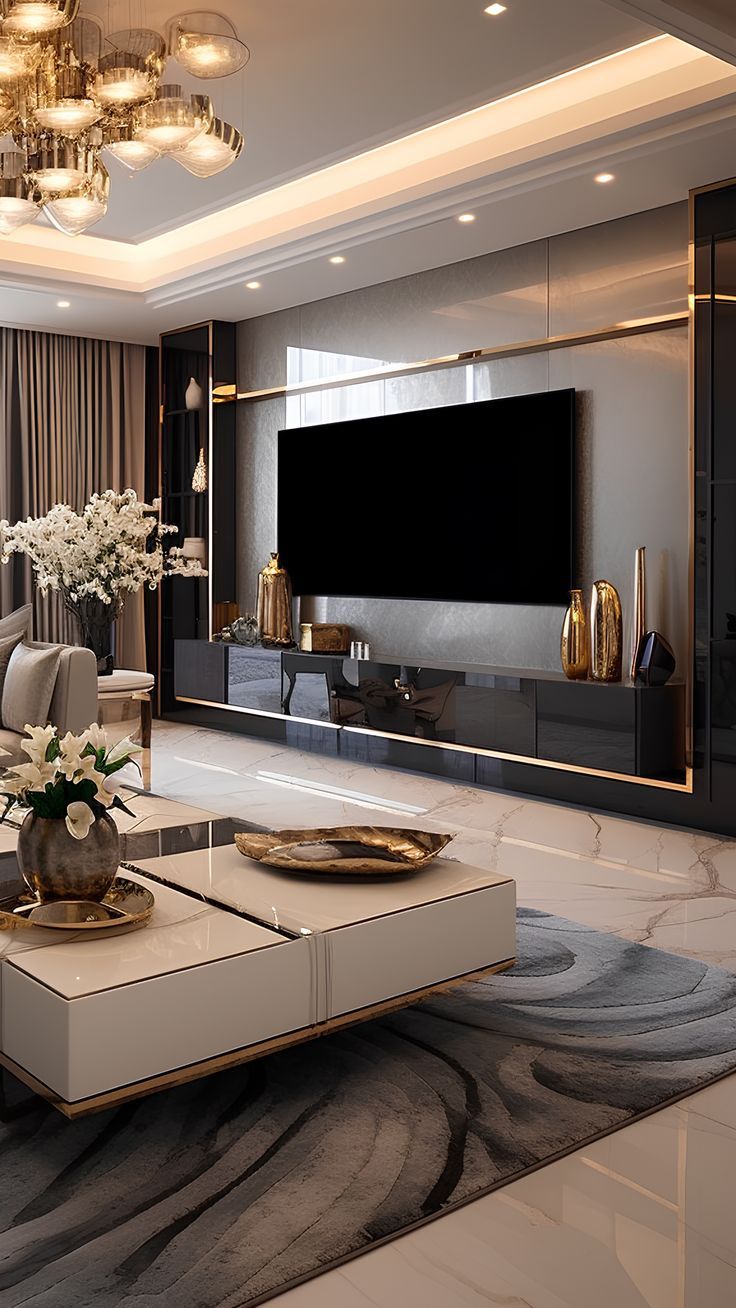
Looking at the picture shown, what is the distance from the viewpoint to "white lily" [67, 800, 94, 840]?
211cm

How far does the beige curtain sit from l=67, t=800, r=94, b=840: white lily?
523 cm

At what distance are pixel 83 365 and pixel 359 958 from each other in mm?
6062

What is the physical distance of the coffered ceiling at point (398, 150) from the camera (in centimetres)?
360

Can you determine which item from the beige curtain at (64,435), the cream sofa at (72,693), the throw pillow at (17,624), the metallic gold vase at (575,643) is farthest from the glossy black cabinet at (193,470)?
the metallic gold vase at (575,643)

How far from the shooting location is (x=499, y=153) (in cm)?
448

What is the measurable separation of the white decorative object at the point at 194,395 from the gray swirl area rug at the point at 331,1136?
16.8 feet

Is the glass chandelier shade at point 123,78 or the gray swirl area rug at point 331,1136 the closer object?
the gray swirl area rug at point 331,1136

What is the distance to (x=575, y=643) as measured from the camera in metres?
4.85

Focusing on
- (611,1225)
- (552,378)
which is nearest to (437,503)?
(552,378)

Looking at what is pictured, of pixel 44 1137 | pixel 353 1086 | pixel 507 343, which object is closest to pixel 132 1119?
pixel 44 1137

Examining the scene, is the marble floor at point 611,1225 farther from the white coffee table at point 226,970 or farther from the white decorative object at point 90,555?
the white decorative object at point 90,555

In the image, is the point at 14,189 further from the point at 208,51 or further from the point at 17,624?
the point at 17,624

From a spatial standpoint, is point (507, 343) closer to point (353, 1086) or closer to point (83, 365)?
point (83, 365)

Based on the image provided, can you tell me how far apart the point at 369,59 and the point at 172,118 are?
948 mm
